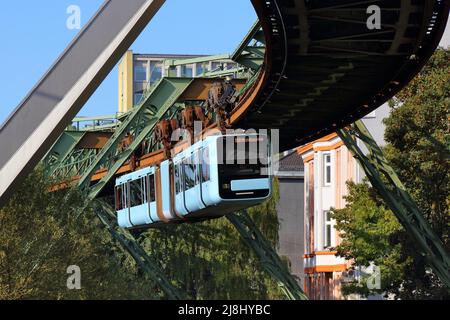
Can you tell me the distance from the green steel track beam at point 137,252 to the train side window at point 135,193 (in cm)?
758

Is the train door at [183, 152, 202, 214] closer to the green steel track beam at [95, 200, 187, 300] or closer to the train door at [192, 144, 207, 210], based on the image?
the train door at [192, 144, 207, 210]

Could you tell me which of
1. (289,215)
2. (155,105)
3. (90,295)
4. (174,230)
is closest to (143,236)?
(174,230)

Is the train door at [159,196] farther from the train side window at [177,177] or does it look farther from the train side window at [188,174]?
the train side window at [188,174]

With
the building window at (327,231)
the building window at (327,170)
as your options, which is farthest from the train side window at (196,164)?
the building window at (327,170)

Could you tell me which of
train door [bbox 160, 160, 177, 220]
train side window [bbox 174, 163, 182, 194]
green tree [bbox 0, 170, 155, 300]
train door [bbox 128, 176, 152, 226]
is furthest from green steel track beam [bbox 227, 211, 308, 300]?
green tree [bbox 0, 170, 155, 300]

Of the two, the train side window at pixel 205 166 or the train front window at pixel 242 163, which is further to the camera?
the train side window at pixel 205 166

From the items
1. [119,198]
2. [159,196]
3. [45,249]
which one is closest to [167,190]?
[159,196]

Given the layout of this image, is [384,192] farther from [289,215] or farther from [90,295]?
[289,215]

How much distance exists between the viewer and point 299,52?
982 inches

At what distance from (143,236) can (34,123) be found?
43.3 meters

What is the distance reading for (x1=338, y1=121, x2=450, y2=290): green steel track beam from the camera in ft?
120

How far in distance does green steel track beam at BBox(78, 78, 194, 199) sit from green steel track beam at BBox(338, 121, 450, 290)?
613 cm

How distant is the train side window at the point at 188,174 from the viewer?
32.6 metres

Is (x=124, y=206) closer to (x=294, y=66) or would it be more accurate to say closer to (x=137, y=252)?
(x=137, y=252)
